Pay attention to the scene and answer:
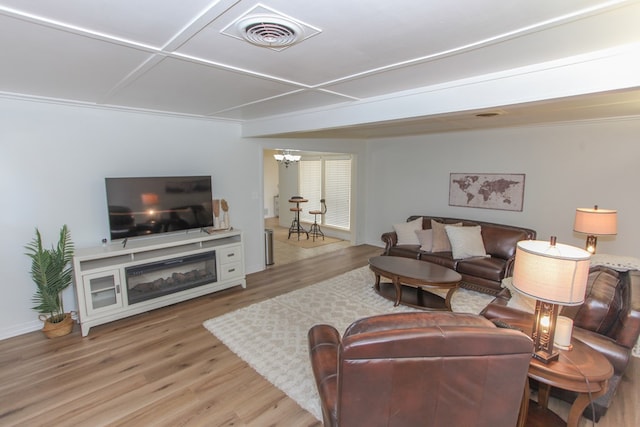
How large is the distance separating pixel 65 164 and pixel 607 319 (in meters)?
5.06

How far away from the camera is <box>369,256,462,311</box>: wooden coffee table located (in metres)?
3.65

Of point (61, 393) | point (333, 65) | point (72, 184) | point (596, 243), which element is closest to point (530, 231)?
point (596, 243)

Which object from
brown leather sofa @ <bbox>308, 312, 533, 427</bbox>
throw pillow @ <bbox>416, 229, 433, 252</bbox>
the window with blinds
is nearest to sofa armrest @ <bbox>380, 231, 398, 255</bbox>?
throw pillow @ <bbox>416, 229, 433, 252</bbox>

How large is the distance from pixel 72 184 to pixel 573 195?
6.35 m


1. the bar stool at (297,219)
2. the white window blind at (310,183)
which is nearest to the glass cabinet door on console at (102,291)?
the bar stool at (297,219)

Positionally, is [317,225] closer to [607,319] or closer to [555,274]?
[607,319]

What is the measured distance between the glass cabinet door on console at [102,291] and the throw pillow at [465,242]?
14.2ft

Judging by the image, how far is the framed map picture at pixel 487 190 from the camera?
489 centimetres

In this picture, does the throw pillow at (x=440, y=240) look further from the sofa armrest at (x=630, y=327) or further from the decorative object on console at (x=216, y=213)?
the decorative object on console at (x=216, y=213)

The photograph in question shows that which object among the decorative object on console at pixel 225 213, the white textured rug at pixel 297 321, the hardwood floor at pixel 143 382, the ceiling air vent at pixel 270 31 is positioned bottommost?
the hardwood floor at pixel 143 382

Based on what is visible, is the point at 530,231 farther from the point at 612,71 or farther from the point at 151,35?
the point at 151,35

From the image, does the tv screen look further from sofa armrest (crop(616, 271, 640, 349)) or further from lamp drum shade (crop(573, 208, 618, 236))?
lamp drum shade (crop(573, 208, 618, 236))

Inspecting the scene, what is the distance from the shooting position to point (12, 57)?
1947 millimetres

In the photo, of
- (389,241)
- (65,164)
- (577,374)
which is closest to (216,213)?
(65,164)
